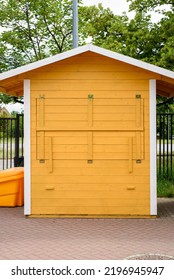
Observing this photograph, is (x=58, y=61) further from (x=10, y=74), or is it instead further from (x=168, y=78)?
(x=168, y=78)

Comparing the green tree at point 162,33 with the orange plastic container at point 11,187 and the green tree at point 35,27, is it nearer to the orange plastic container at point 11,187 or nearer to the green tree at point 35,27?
the green tree at point 35,27

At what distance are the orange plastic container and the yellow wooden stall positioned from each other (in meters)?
1.37

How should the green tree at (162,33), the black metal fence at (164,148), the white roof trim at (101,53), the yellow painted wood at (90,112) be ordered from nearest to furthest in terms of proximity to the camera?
1. the white roof trim at (101,53)
2. the yellow painted wood at (90,112)
3. the black metal fence at (164,148)
4. the green tree at (162,33)

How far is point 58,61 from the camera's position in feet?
40.3

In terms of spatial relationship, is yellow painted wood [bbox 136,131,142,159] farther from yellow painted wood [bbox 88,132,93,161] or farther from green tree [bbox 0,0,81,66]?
green tree [bbox 0,0,81,66]

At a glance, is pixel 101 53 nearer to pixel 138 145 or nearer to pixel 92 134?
pixel 92 134

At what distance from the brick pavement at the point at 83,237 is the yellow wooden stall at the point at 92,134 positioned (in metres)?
0.53

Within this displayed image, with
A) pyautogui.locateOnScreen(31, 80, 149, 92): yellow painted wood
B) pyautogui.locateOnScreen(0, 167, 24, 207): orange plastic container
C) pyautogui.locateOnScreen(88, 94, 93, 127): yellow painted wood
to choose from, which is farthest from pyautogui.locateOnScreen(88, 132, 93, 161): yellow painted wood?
pyautogui.locateOnScreen(0, 167, 24, 207): orange plastic container

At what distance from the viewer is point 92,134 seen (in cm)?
1237

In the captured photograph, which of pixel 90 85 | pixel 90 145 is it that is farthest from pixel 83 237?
pixel 90 85

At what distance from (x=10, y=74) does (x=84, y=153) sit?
7.32 feet

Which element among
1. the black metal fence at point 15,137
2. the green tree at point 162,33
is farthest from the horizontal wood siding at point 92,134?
the green tree at point 162,33

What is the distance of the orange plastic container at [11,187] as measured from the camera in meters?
13.7

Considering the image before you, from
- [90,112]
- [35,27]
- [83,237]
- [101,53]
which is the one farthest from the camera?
[35,27]
